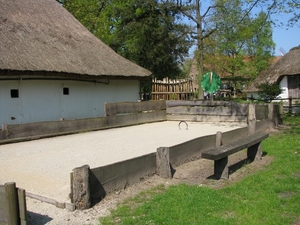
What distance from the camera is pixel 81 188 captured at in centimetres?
448

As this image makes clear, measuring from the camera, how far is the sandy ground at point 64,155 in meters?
4.84

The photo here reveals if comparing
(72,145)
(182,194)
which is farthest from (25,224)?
(72,145)

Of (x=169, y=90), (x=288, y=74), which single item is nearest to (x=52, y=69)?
(x=169, y=90)

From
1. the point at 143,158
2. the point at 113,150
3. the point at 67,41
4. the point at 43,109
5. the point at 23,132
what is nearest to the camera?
the point at 143,158

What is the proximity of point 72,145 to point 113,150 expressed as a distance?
1544mm

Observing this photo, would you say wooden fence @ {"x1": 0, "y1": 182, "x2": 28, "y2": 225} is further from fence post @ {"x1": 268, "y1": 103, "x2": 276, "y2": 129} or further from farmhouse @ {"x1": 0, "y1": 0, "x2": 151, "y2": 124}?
fence post @ {"x1": 268, "y1": 103, "x2": 276, "y2": 129}

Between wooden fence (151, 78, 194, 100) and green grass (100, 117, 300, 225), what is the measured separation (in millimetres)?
16262

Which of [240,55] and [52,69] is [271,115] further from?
[240,55]

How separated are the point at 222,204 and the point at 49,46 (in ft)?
39.7

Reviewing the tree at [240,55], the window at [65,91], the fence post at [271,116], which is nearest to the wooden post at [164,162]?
the fence post at [271,116]

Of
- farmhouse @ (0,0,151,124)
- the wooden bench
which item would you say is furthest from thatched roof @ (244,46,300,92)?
the wooden bench

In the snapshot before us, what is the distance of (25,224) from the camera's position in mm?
3762

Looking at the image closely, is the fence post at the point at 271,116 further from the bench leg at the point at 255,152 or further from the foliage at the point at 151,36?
the foliage at the point at 151,36

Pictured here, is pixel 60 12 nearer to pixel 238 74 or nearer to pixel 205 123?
pixel 205 123
